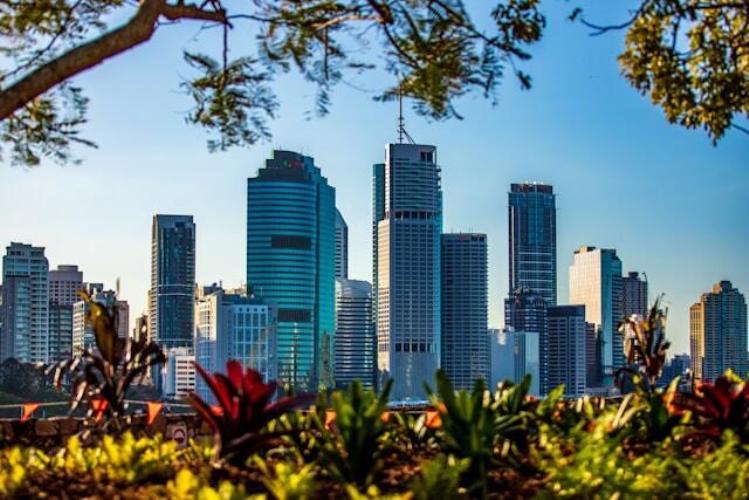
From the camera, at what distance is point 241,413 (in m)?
5.23

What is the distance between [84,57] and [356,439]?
2.79m

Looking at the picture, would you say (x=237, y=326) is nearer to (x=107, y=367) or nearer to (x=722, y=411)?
(x=107, y=367)

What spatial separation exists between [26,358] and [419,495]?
189917mm

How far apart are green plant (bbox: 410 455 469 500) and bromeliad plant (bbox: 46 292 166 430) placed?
2757 mm

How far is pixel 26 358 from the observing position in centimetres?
18462

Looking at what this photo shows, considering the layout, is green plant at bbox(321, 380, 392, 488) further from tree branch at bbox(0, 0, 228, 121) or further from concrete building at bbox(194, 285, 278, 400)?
concrete building at bbox(194, 285, 278, 400)

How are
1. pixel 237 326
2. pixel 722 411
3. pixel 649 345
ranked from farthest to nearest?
pixel 237 326 → pixel 649 345 → pixel 722 411

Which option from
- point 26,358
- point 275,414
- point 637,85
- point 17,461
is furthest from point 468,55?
point 26,358

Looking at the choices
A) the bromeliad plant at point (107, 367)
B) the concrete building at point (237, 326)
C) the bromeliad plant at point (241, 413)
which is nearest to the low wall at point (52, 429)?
the bromeliad plant at point (107, 367)

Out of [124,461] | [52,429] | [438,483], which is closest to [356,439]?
[438,483]

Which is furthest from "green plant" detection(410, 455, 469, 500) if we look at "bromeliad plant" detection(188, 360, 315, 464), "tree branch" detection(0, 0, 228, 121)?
"tree branch" detection(0, 0, 228, 121)

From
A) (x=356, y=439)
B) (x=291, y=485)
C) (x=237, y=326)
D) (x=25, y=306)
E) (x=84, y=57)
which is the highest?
(x=25, y=306)

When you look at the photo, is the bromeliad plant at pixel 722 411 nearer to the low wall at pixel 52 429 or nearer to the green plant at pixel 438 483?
the green plant at pixel 438 483

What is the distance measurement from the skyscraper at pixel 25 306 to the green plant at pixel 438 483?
613 ft
